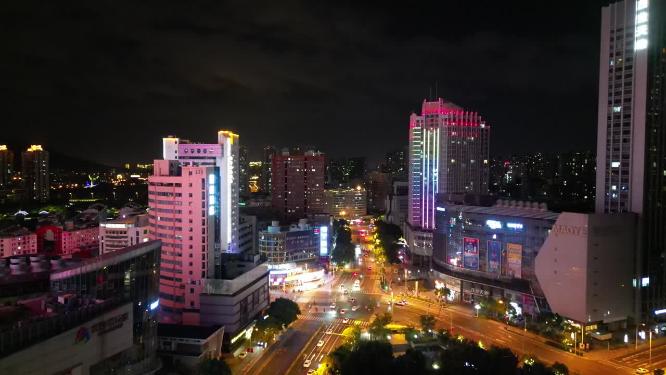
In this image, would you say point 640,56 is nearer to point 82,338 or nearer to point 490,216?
point 490,216

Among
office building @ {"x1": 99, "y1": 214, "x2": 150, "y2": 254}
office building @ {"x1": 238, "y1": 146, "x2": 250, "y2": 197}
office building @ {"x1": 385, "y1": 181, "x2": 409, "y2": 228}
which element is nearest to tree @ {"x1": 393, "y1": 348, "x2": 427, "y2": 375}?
office building @ {"x1": 99, "y1": 214, "x2": 150, "y2": 254}

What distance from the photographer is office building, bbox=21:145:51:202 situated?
67188 mm

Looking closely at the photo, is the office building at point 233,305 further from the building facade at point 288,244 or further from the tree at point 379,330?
the building facade at point 288,244

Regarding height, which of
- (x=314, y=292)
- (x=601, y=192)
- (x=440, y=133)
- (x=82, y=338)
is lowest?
(x=314, y=292)

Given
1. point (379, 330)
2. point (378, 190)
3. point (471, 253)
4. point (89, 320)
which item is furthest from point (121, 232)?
point (378, 190)

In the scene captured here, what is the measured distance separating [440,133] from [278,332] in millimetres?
25100

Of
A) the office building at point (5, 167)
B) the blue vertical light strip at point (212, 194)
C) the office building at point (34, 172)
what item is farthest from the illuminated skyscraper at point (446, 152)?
the office building at point (5, 167)

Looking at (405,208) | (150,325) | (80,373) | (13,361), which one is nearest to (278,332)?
(150,325)

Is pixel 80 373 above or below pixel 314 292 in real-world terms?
above

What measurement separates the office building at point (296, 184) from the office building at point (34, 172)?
34.6m

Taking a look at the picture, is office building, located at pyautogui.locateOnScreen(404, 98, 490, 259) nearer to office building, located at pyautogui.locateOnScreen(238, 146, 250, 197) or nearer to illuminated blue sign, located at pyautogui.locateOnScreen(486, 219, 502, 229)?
illuminated blue sign, located at pyautogui.locateOnScreen(486, 219, 502, 229)

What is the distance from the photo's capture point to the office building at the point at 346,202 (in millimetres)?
76375

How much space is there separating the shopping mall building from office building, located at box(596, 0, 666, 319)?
0.98m

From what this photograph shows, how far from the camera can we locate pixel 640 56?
2378 cm
